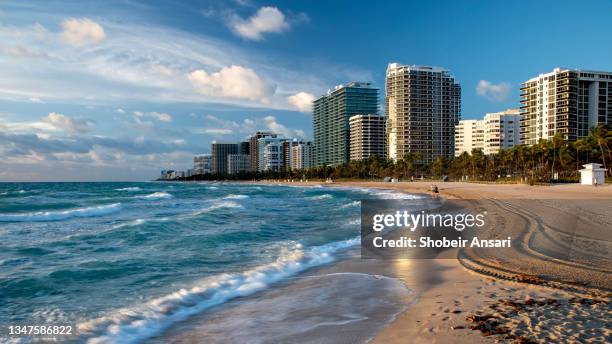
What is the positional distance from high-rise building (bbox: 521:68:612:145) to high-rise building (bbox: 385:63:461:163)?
3899cm

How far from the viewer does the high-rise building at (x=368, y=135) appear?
176 metres

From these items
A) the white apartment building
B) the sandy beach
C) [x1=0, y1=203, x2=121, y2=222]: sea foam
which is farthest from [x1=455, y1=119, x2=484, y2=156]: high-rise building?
the sandy beach

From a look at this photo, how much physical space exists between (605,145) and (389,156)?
111215 millimetres

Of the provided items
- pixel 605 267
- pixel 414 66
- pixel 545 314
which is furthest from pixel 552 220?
pixel 414 66

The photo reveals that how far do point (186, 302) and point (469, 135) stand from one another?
168987mm

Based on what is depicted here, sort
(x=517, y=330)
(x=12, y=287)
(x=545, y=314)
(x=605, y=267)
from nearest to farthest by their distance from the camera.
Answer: (x=517, y=330), (x=545, y=314), (x=605, y=267), (x=12, y=287)

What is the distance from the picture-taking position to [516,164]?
8694 cm

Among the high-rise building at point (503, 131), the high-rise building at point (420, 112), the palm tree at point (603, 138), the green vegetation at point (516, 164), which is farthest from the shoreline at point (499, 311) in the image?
the high-rise building at point (420, 112)

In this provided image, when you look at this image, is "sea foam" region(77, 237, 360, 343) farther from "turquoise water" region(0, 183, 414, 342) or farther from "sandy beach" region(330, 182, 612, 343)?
"sandy beach" region(330, 182, 612, 343)

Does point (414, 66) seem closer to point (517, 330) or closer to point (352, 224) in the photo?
point (352, 224)

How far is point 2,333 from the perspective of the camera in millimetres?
6867

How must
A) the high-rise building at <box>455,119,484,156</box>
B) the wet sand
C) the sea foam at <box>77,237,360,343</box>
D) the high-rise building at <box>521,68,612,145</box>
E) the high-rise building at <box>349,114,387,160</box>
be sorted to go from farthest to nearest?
the high-rise building at <box>349,114,387,160</box>
the high-rise building at <box>455,119,484,156</box>
the high-rise building at <box>521,68,612,145</box>
the sea foam at <box>77,237,360,343</box>
the wet sand

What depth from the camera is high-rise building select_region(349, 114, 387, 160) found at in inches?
6909

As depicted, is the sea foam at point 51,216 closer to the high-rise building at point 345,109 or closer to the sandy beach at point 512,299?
the sandy beach at point 512,299
